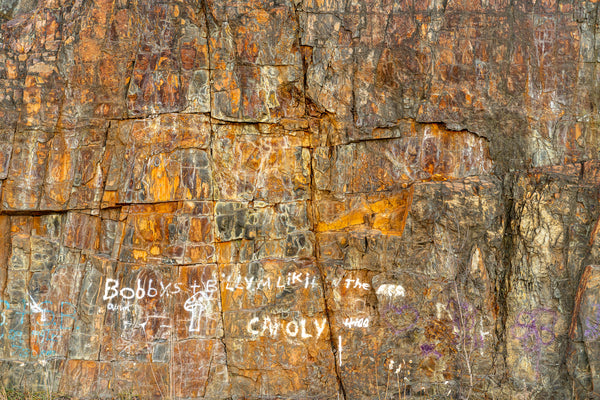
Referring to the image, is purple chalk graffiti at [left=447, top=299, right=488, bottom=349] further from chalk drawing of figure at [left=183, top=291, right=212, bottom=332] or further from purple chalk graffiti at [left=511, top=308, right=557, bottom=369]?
chalk drawing of figure at [left=183, top=291, right=212, bottom=332]

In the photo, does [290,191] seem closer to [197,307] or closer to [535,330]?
[197,307]

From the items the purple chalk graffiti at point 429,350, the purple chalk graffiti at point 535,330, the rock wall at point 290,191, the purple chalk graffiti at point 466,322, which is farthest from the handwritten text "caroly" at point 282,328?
the purple chalk graffiti at point 535,330

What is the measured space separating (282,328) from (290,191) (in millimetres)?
1593

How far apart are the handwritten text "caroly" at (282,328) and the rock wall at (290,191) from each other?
0.02 m

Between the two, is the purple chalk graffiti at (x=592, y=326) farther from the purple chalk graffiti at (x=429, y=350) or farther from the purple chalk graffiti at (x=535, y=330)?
the purple chalk graffiti at (x=429, y=350)

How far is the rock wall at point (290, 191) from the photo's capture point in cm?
650

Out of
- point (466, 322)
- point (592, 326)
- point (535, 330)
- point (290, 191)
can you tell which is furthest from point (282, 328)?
point (592, 326)

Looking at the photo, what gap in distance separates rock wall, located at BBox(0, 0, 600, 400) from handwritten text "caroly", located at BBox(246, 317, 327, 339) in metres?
0.02

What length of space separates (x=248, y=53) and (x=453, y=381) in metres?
4.42

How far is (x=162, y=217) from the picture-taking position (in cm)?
668

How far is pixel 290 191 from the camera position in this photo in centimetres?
683

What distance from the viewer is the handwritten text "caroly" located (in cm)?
664

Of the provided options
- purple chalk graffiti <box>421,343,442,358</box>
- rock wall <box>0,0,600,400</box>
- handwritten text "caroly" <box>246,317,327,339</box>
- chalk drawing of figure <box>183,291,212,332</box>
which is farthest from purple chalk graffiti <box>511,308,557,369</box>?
chalk drawing of figure <box>183,291,212,332</box>

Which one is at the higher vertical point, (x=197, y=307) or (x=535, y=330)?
(x=197, y=307)
